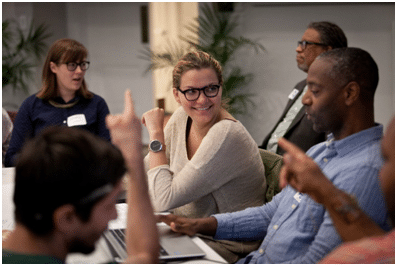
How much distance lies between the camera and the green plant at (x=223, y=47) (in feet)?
14.5

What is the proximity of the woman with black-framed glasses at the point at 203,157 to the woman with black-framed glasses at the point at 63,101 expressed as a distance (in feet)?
3.81

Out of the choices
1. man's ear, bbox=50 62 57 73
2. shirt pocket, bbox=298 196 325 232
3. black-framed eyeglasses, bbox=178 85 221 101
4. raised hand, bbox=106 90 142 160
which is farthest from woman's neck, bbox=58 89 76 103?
shirt pocket, bbox=298 196 325 232

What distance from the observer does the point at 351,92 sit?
4.39 ft

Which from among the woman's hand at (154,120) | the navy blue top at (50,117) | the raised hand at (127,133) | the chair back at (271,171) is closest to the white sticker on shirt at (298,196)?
the chair back at (271,171)

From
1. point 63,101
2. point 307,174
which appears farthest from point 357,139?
point 63,101

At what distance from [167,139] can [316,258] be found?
104 centimetres

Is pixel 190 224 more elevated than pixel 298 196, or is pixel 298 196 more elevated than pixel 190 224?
pixel 298 196

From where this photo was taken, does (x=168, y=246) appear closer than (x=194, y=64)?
Yes

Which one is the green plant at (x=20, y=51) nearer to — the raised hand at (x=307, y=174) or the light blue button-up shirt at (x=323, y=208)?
the light blue button-up shirt at (x=323, y=208)

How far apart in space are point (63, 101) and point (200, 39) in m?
1.98

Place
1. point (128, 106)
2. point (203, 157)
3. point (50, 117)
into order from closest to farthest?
point (128, 106) → point (203, 157) → point (50, 117)

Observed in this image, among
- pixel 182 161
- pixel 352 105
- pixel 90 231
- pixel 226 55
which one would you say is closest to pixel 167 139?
pixel 182 161

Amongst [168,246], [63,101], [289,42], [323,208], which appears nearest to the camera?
[323,208]

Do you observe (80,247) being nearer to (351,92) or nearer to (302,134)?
(351,92)
